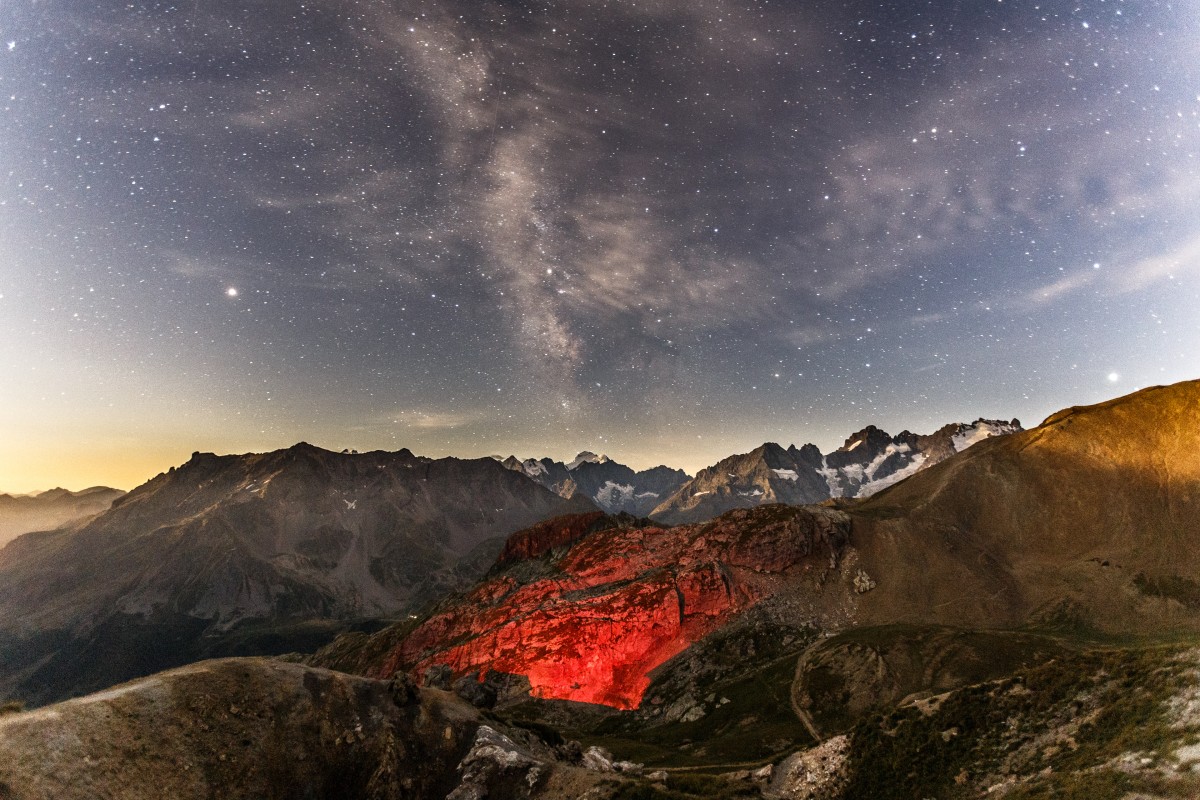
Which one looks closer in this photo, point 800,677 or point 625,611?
point 800,677

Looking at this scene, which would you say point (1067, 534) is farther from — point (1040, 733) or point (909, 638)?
point (1040, 733)

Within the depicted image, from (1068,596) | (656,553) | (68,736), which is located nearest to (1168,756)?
(68,736)

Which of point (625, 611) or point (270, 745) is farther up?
point (270, 745)

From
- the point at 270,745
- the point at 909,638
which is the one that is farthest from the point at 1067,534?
the point at 270,745

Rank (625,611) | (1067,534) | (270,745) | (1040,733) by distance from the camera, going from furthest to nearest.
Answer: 1. (1067,534)
2. (625,611)
3. (270,745)
4. (1040,733)

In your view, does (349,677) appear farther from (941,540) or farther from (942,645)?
(941,540)

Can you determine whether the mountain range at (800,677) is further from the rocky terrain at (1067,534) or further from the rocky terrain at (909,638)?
the rocky terrain at (1067,534)


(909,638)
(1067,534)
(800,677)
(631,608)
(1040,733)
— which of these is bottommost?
(800,677)

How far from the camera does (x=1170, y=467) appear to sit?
543 ft

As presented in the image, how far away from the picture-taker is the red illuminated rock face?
150625 mm

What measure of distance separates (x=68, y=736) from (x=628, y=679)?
5023 inches

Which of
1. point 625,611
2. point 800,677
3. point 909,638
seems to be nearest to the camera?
point 909,638

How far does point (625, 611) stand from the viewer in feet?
525

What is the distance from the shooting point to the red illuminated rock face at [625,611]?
15062 centimetres
